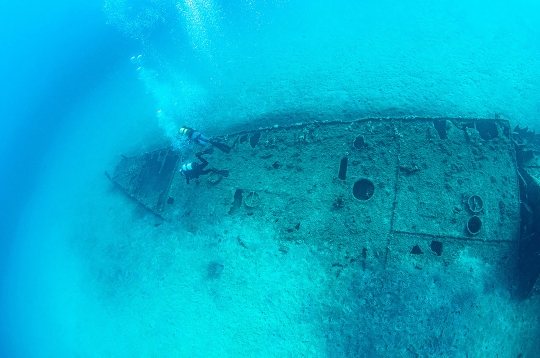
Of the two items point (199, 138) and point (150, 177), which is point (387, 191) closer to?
point (199, 138)

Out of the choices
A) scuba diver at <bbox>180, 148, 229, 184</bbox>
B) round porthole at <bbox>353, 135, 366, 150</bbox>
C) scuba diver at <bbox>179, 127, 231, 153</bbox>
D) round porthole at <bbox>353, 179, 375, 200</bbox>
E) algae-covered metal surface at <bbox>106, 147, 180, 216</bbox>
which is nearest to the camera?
round porthole at <bbox>353, 179, 375, 200</bbox>

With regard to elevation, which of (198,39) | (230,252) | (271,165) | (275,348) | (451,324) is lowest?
(275,348)

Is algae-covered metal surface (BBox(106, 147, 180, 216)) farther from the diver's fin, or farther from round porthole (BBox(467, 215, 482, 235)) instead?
round porthole (BBox(467, 215, 482, 235))

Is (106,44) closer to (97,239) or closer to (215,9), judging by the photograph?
(215,9)

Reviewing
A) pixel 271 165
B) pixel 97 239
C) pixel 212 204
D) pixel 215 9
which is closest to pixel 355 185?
pixel 271 165

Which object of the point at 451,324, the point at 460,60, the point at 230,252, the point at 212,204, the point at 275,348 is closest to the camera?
the point at 451,324

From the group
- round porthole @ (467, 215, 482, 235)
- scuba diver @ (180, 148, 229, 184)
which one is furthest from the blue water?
round porthole @ (467, 215, 482, 235)
